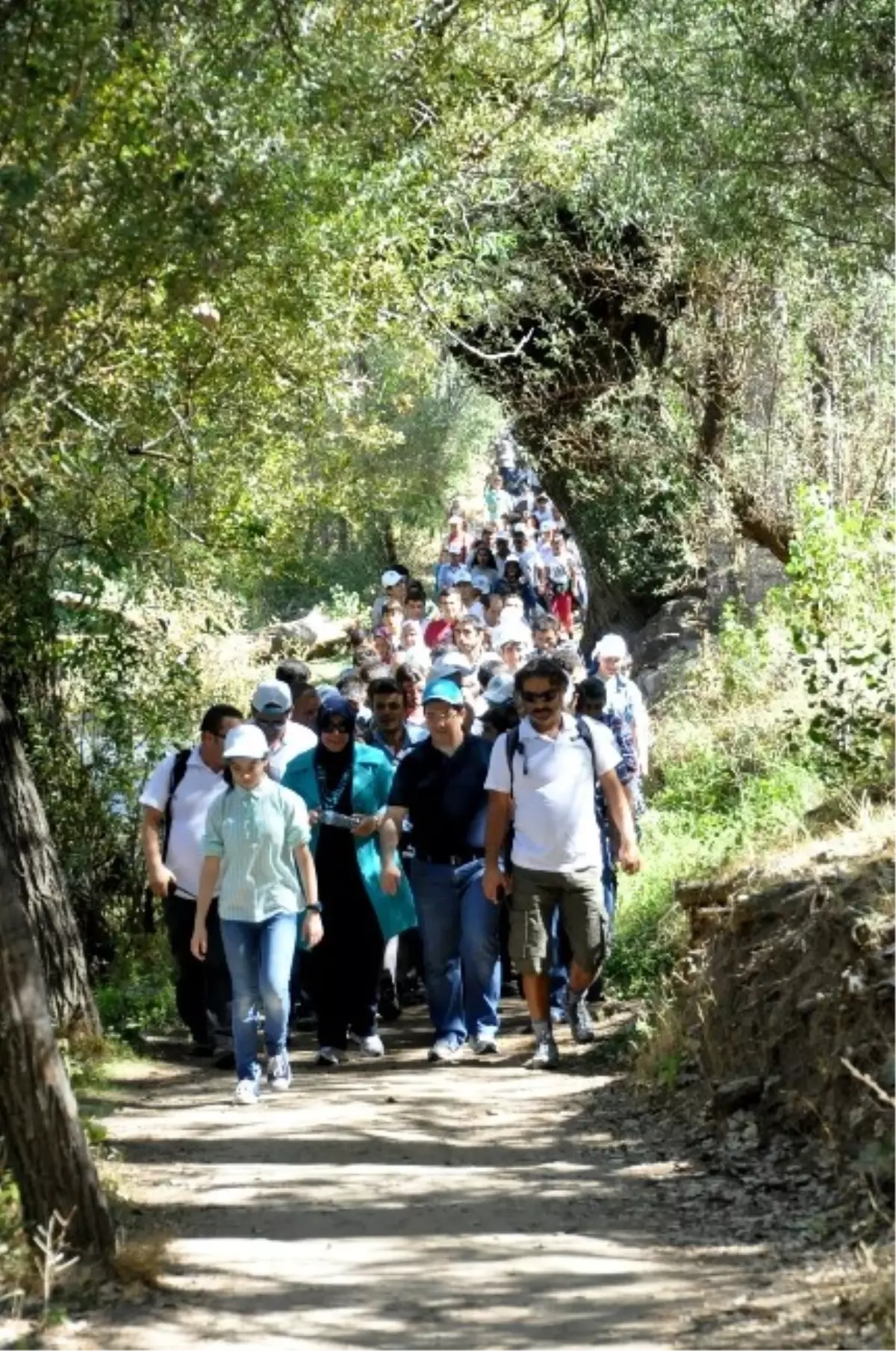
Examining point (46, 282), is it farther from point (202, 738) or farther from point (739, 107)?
point (739, 107)

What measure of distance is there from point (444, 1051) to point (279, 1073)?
3.71ft

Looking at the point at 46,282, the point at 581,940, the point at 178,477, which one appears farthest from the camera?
the point at 178,477

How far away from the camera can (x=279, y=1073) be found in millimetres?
10852

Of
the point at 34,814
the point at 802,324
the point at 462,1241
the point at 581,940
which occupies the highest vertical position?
the point at 802,324

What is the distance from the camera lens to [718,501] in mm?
21531

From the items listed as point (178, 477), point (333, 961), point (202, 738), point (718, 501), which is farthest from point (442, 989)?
point (718, 501)

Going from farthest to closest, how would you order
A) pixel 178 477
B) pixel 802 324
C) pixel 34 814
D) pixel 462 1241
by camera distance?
1. pixel 802 324
2. pixel 178 477
3. pixel 34 814
4. pixel 462 1241

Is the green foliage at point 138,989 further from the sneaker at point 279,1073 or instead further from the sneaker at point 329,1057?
the sneaker at point 279,1073

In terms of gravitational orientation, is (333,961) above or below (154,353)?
below

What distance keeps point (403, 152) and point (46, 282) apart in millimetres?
5411

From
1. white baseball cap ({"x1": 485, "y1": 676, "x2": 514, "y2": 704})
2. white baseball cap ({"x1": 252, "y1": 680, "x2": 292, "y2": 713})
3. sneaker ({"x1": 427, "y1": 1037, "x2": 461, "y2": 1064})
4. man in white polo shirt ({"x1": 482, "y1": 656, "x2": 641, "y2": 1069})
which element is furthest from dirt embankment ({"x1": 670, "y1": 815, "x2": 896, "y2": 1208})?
white baseball cap ({"x1": 485, "y1": 676, "x2": 514, "y2": 704})

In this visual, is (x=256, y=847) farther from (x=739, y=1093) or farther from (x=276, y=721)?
(x=739, y=1093)

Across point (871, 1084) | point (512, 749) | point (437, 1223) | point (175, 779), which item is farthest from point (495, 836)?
point (871, 1084)

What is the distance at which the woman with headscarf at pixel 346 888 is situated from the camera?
39.1 feet
